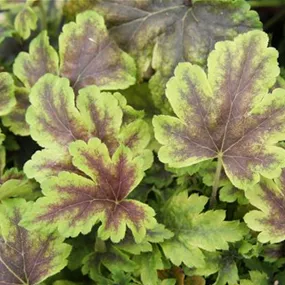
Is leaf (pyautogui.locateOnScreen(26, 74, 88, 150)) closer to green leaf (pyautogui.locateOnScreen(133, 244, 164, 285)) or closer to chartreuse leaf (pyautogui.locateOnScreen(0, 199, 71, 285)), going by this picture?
chartreuse leaf (pyautogui.locateOnScreen(0, 199, 71, 285))

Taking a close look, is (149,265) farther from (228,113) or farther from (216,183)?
(228,113)

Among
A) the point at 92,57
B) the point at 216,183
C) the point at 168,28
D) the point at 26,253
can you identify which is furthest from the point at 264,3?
the point at 26,253

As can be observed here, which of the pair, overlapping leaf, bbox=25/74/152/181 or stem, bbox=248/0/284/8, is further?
stem, bbox=248/0/284/8

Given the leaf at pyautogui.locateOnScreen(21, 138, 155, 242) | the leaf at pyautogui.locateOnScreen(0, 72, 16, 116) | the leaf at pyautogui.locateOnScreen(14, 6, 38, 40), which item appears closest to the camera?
the leaf at pyautogui.locateOnScreen(21, 138, 155, 242)

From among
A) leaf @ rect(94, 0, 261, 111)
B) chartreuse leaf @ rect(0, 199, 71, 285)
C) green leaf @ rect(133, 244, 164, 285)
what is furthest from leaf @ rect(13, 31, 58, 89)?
green leaf @ rect(133, 244, 164, 285)

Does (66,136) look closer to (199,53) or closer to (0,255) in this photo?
(0,255)
